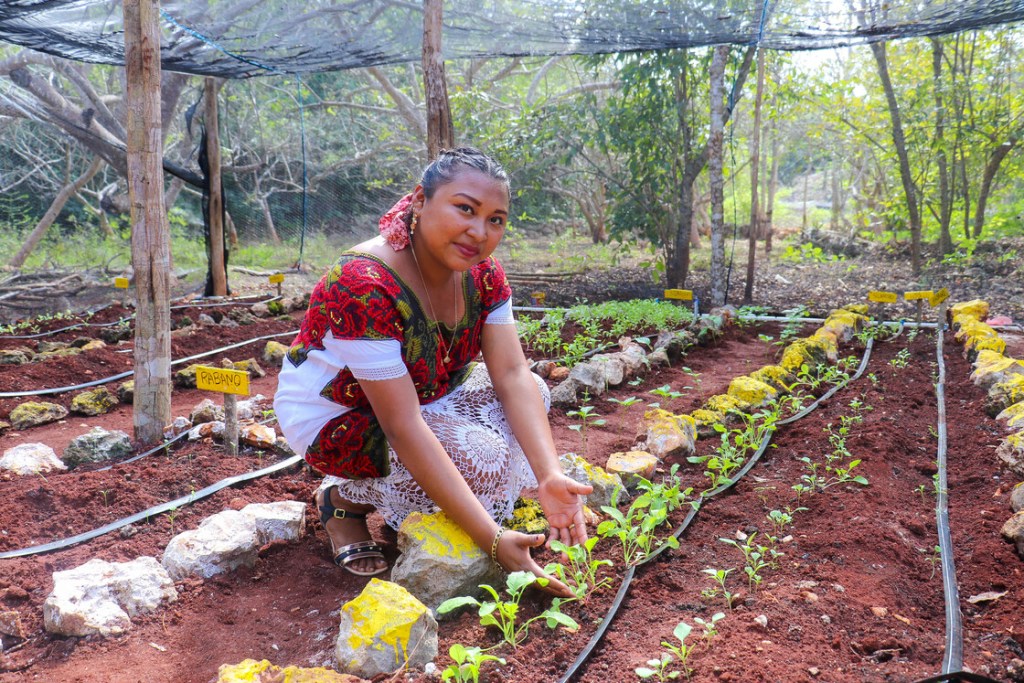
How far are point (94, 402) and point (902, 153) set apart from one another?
22.6 feet

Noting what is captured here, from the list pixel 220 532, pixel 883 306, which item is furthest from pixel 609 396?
pixel 883 306

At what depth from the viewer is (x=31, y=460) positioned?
290 cm

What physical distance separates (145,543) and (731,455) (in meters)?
2.00

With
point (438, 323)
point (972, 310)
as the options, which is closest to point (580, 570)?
point (438, 323)

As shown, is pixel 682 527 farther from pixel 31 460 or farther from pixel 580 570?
pixel 31 460

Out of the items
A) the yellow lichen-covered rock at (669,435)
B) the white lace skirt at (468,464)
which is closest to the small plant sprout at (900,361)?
the yellow lichen-covered rock at (669,435)

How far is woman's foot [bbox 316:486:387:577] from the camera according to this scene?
211 cm

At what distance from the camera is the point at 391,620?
1620 millimetres

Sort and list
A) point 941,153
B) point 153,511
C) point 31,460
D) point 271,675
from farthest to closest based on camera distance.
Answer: point 941,153 → point 31,460 → point 153,511 → point 271,675

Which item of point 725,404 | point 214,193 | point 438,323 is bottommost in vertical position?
point 725,404

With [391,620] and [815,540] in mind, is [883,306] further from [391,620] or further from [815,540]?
[391,620]

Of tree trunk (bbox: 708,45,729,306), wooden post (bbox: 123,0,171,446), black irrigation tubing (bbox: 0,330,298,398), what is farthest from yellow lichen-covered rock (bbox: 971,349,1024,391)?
black irrigation tubing (bbox: 0,330,298,398)

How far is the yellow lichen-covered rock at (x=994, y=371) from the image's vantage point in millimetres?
3641

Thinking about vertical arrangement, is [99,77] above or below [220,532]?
above
